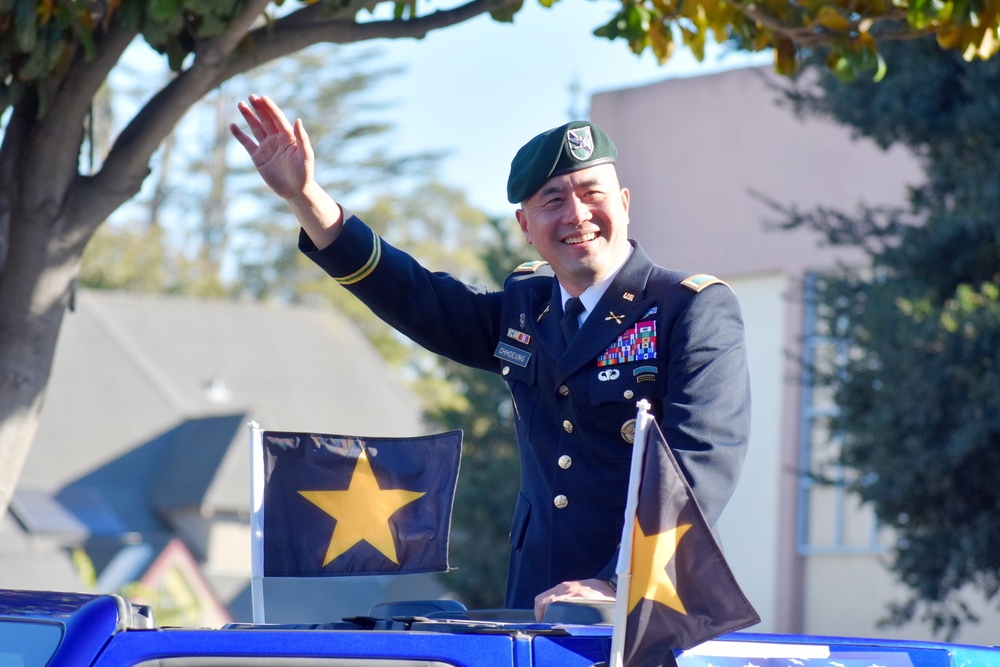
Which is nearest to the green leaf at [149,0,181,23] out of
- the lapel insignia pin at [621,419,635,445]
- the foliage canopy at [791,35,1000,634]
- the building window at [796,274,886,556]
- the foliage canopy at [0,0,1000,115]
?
the foliage canopy at [0,0,1000,115]

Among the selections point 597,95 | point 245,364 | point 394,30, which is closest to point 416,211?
point 245,364

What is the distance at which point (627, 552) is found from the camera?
8.65 feet

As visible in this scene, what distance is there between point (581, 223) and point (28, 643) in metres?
1.40

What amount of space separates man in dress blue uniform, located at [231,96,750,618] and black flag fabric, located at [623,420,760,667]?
306 millimetres

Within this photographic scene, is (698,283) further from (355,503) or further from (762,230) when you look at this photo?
A: (762,230)

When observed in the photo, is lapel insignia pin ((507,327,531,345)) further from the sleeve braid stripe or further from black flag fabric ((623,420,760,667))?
black flag fabric ((623,420,760,667))

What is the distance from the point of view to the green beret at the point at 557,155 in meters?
3.32

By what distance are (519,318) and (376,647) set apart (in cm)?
121

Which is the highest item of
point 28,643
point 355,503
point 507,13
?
point 507,13

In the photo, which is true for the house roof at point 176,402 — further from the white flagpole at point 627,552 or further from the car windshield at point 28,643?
the white flagpole at point 627,552

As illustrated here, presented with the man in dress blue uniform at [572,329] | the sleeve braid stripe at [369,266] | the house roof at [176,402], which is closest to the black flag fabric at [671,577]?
the man in dress blue uniform at [572,329]

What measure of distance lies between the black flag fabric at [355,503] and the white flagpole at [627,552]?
2.56 feet

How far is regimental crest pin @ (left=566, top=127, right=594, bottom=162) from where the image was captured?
3326mm

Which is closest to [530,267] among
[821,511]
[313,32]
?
[313,32]
